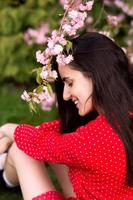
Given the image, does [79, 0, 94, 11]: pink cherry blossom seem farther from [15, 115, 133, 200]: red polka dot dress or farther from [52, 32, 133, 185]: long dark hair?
[15, 115, 133, 200]: red polka dot dress

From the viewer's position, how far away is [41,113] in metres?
4.88

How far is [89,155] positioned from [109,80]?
320mm

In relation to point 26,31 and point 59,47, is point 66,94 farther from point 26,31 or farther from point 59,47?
point 26,31

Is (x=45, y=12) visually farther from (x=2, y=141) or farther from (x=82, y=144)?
(x=82, y=144)

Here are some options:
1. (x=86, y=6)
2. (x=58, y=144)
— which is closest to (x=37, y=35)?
(x=86, y=6)

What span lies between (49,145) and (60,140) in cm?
7

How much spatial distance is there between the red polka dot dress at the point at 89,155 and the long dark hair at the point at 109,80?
3 centimetres

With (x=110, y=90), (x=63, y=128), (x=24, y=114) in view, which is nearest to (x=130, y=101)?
(x=110, y=90)

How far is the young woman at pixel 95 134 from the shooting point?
263 centimetres

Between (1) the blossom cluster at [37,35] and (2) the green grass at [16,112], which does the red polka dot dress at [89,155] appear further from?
(1) the blossom cluster at [37,35]

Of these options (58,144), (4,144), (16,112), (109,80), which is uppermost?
(109,80)

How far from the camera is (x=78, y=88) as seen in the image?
2.69m

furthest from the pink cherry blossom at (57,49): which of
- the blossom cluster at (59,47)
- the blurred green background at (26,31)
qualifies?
the blurred green background at (26,31)

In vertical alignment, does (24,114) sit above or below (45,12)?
below
